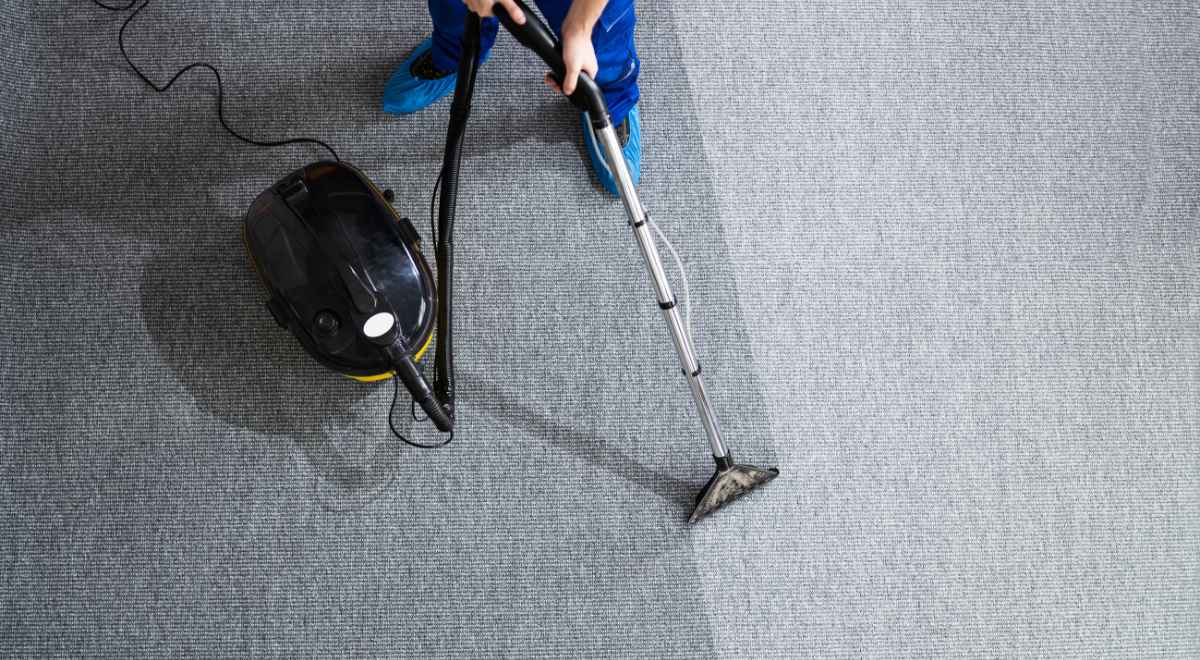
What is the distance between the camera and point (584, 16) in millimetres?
918

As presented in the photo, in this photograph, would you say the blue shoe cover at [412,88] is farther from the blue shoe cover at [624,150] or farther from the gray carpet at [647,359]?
the blue shoe cover at [624,150]

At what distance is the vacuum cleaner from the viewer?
1095 mm

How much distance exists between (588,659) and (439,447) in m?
0.43

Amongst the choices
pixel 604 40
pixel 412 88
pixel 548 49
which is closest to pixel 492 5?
pixel 548 49

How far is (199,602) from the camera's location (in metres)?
1.25

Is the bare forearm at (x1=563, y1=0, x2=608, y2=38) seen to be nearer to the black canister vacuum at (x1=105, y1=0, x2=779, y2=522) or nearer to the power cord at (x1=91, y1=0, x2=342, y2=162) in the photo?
the black canister vacuum at (x1=105, y1=0, x2=779, y2=522)

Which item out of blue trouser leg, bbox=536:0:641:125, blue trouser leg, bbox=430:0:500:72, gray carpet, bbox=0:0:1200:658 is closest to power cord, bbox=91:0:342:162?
gray carpet, bbox=0:0:1200:658

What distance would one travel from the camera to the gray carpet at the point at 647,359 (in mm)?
1262

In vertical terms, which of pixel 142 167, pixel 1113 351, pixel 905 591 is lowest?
pixel 905 591

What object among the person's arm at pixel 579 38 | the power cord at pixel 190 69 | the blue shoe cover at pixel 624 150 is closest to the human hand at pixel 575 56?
the person's arm at pixel 579 38

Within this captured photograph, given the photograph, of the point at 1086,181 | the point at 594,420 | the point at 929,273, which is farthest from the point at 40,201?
the point at 1086,181

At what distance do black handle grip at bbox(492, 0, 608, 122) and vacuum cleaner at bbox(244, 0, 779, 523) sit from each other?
7.8 inches

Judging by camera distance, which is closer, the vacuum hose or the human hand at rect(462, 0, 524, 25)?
the human hand at rect(462, 0, 524, 25)

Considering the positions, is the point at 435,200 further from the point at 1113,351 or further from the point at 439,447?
the point at 1113,351
